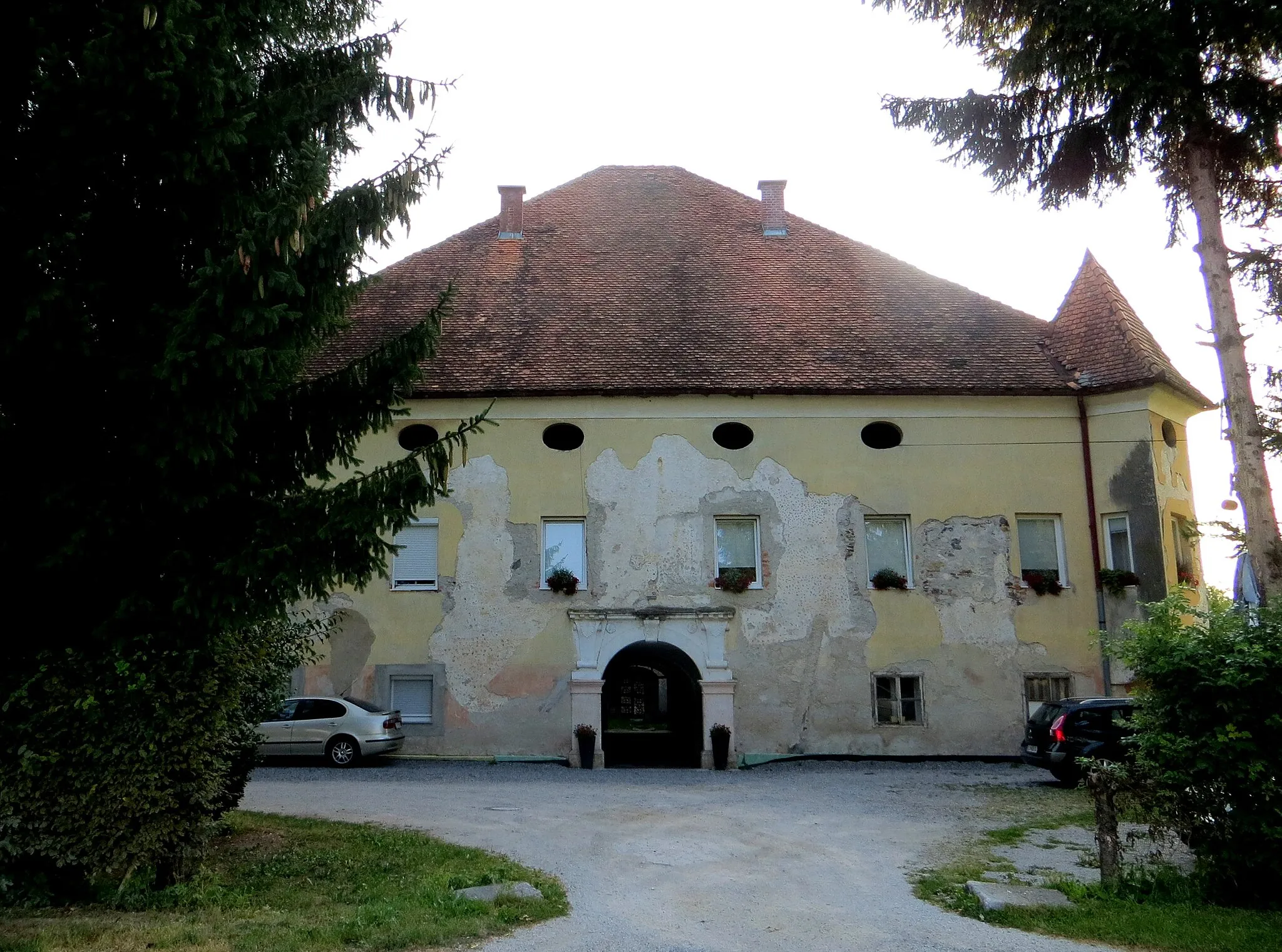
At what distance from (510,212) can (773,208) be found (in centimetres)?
608

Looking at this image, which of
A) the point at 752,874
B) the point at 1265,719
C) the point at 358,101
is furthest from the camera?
the point at 358,101

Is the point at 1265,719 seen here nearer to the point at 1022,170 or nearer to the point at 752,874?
the point at 752,874

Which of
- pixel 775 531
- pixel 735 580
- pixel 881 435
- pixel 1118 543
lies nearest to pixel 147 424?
pixel 735 580

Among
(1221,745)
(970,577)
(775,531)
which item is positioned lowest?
(1221,745)

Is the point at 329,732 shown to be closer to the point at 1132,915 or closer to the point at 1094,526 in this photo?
the point at 1132,915

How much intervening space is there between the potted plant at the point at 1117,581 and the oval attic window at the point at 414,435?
41.3 feet

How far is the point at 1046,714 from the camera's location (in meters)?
15.6

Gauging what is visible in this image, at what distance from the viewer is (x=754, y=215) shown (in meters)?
24.0

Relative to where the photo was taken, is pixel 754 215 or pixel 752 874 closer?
pixel 752 874

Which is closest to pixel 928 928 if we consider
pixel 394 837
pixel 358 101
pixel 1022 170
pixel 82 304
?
pixel 394 837

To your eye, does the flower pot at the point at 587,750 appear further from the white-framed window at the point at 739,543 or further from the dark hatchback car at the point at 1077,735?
the dark hatchback car at the point at 1077,735

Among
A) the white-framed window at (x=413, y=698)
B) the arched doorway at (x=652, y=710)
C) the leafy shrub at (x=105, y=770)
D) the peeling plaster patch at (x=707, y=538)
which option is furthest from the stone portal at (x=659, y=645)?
the leafy shrub at (x=105, y=770)

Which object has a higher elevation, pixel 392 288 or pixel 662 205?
pixel 662 205

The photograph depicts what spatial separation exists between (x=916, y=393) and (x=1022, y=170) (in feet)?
18.5
